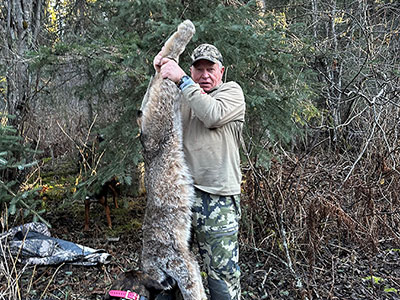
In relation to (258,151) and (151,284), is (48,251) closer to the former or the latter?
(151,284)

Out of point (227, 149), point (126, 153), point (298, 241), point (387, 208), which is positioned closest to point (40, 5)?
point (126, 153)

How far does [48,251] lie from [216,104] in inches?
126

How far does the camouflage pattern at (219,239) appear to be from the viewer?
238cm

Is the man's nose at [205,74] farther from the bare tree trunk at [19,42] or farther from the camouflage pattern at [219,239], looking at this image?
the bare tree trunk at [19,42]

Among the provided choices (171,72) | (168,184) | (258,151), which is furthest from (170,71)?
(258,151)

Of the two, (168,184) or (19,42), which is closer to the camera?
(168,184)

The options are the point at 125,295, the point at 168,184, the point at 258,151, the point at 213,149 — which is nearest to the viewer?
the point at 125,295

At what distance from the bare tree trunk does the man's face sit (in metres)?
3.03

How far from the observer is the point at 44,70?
4492 millimetres

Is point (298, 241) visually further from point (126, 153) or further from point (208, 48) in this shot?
point (208, 48)

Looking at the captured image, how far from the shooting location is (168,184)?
2203 mm

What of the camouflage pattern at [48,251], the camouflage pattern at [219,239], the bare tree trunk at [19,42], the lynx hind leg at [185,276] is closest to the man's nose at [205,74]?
the camouflage pattern at [219,239]

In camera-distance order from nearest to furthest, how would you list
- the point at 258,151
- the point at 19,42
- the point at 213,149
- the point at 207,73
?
the point at 213,149, the point at 207,73, the point at 258,151, the point at 19,42

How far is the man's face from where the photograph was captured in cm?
253
